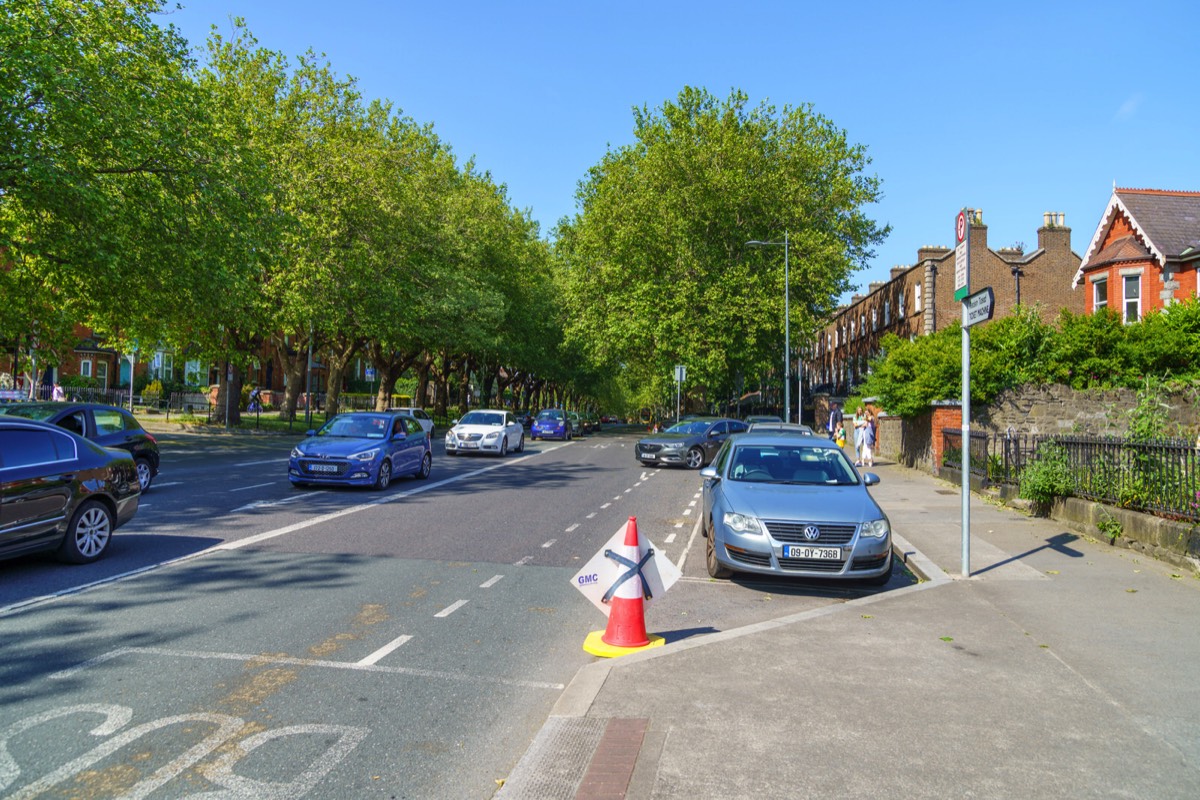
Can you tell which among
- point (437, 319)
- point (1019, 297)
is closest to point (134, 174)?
point (437, 319)

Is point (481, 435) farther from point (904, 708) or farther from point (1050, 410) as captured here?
point (904, 708)

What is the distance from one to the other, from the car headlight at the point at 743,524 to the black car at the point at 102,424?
10.0 m

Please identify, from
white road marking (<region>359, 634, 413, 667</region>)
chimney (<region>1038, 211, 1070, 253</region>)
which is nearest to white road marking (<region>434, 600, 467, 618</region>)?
white road marking (<region>359, 634, 413, 667</region>)

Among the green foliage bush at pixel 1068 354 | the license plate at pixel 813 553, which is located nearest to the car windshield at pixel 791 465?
the license plate at pixel 813 553

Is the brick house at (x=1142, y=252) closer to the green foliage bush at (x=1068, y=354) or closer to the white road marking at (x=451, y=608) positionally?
the green foliage bush at (x=1068, y=354)

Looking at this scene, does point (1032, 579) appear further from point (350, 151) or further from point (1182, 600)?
point (350, 151)

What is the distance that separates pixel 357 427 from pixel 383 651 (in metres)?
11.1

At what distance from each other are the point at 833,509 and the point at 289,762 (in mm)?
5724

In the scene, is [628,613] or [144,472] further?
[144,472]

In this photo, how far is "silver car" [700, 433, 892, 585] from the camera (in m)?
7.80

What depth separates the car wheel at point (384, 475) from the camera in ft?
50.0

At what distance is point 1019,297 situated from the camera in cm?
4088

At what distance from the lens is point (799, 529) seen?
785cm

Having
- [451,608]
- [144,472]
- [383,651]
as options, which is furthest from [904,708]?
[144,472]
